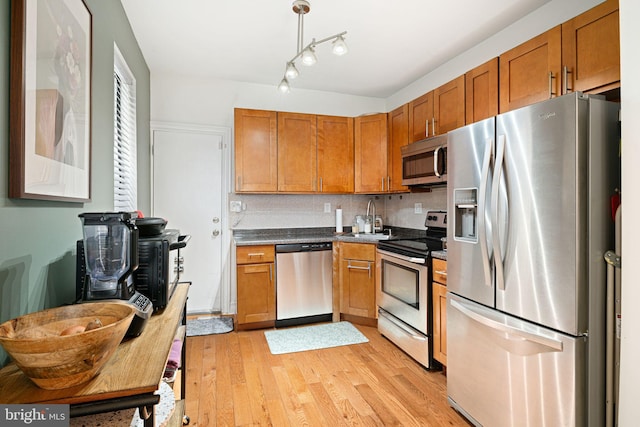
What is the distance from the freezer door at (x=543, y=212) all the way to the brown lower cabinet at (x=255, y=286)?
2170 mm

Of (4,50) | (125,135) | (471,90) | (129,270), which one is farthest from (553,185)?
(125,135)

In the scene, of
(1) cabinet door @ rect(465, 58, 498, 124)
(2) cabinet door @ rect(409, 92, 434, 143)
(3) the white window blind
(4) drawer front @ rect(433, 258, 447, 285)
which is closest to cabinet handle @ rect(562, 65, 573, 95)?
(1) cabinet door @ rect(465, 58, 498, 124)

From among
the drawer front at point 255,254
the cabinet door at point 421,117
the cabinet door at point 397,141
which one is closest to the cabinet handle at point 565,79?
the cabinet door at point 421,117

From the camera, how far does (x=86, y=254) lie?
116 centimetres

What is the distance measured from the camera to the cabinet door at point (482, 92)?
7.73ft

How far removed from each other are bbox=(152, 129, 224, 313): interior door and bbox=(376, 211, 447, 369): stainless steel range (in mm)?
1860

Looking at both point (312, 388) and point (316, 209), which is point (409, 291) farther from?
point (316, 209)

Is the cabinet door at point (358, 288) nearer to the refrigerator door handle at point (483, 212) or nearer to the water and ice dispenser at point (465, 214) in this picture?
the water and ice dispenser at point (465, 214)

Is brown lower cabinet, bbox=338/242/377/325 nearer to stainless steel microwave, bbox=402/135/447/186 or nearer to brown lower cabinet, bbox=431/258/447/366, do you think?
stainless steel microwave, bbox=402/135/447/186

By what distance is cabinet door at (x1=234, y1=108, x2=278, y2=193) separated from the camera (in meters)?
3.42

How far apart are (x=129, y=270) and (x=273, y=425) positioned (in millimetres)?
1320

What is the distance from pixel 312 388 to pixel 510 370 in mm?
1267

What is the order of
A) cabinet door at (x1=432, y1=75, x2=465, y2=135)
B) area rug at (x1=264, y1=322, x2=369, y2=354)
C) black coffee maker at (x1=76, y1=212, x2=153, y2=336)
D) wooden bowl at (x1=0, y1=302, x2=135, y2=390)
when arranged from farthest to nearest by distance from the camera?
area rug at (x1=264, y1=322, x2=369, y2=354) → cabinet door at (x1=432, y1=75, x2=465, y2=135) → black coffee maker at (x1=76, y1=212, x2=153, y2=336) → wooden bowl at (x1=0, y1=302, x2=135, y2=390)

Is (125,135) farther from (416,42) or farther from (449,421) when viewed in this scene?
(449,421)
